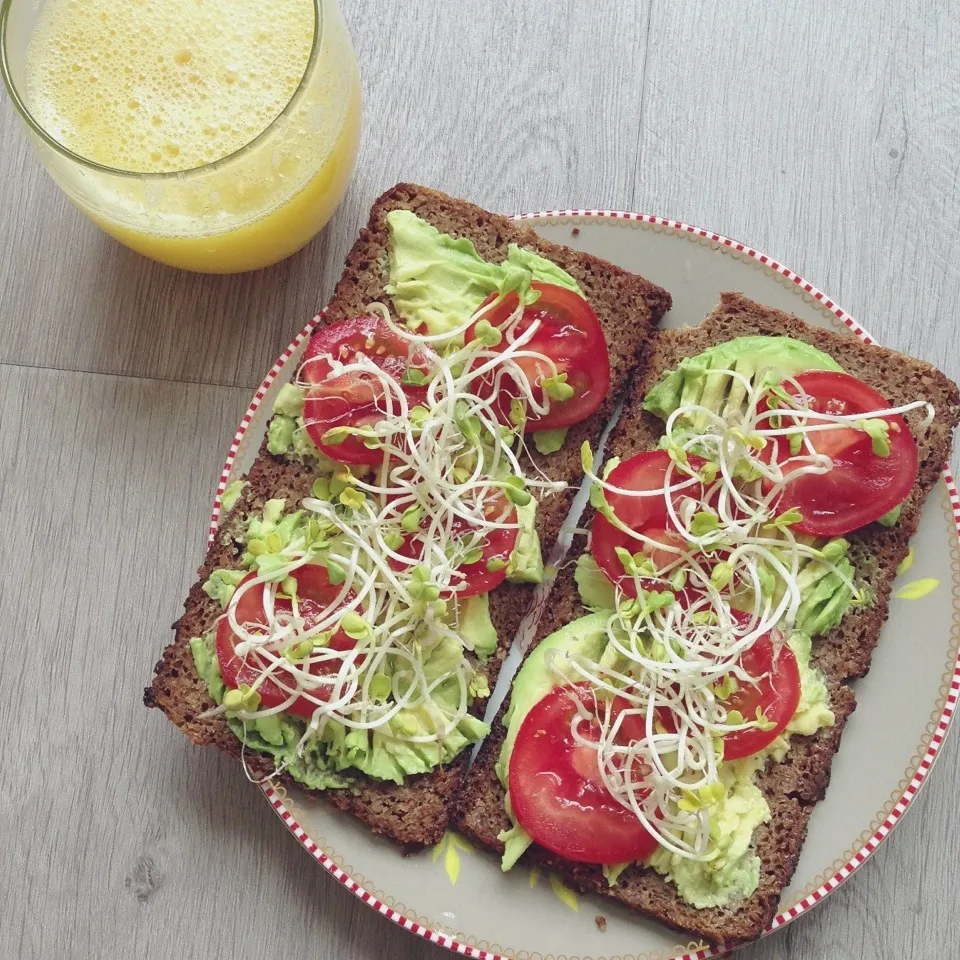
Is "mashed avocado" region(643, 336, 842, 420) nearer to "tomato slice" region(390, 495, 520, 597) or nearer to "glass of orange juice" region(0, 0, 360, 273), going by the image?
"tomato slice" region(390, 495, 520, 597)

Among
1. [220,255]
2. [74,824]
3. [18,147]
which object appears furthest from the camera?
[18,147]

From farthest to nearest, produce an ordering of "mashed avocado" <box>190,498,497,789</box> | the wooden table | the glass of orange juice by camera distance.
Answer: the wooden table, "mashed avocado" <box>190,498,497,789</box>, the glass of orange juice

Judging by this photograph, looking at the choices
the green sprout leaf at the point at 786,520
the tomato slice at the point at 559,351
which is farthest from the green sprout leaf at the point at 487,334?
the green sprout leaf at the point at 786,520

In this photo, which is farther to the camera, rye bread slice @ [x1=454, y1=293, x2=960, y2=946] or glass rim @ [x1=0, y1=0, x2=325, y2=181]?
rye bread slice @ [x1=454, y1=293, x2=960, y2=946]

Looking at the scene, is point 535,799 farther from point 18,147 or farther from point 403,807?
point 18,147

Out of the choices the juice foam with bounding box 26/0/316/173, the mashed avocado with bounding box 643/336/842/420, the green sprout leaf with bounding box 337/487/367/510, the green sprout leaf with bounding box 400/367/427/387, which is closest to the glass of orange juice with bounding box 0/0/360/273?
the juice foam with bounding box 26/0/316/173

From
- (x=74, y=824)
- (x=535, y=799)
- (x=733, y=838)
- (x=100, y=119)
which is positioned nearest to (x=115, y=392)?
(x=100, y=119)
